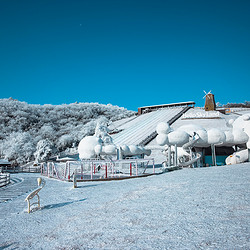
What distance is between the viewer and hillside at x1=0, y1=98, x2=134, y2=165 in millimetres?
35906

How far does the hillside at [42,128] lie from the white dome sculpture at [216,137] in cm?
2302

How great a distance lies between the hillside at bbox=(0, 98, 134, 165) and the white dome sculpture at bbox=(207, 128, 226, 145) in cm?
2302

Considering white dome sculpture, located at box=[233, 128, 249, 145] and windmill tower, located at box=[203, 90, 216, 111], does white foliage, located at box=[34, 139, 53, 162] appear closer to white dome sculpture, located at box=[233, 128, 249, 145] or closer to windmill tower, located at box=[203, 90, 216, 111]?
white dome sculpture, located at box=[233, 128, 249, 145]

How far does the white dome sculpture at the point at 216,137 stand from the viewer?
13.6 meters

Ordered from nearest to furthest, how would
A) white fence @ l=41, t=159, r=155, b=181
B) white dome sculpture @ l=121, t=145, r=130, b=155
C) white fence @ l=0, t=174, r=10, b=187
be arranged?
white fence @ l=0, t=174, r=10, b=187, white fence @ l=41, t=159, r=155, b=181, white dome sculpture @ l=121, t=145, r=130, b=155

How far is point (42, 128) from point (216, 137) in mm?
48447

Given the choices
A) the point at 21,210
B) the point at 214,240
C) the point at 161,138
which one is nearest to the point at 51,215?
the point at 21,210

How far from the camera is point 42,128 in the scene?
181ft

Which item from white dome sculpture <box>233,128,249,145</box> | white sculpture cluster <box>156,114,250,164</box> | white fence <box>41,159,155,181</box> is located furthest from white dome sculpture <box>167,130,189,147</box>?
white dome sculpture <box>233,128,249,145</box>

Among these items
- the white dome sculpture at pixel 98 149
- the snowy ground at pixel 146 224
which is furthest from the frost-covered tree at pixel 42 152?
the snowy ground at pixel 146 224

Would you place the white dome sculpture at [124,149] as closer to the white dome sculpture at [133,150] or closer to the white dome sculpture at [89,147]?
the white dome sculpture at [133,150]

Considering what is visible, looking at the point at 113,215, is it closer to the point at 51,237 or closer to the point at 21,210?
the point at 51,237

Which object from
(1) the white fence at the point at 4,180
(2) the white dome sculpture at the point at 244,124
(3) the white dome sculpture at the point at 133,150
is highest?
(2) the white dome sculpture at the point at 244,124

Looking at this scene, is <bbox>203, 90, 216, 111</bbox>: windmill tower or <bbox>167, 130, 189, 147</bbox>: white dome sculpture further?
<bbox>203, 90, 216, 111</bbox>: windmill tower
